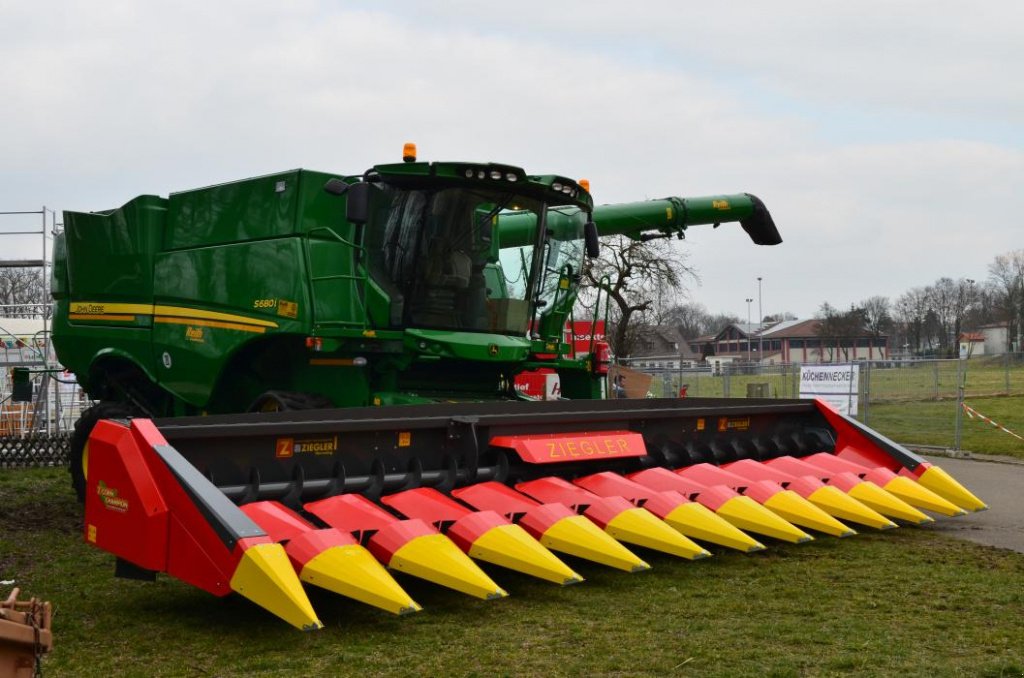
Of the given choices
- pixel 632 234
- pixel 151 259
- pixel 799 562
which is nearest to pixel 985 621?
pixel 799 562

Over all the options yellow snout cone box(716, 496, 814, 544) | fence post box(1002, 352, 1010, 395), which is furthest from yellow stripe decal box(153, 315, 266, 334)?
fence post box(1002, 352, 1010, 395)

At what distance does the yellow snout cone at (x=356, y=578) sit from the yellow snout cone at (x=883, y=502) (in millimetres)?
3742

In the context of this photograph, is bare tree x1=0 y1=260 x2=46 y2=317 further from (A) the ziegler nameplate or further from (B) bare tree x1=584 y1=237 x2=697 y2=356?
(A) the ziegler nameplate

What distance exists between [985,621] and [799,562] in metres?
1.53

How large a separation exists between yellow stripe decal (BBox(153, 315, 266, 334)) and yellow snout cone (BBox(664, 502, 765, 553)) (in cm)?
393

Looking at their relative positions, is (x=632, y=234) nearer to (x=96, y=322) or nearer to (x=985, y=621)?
(x=96, y=322)

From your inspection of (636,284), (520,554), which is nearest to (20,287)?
(636,284)

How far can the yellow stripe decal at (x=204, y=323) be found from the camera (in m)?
8.54

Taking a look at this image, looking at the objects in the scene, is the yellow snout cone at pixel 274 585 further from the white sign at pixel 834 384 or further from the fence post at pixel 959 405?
the white sign at pixel 834 384

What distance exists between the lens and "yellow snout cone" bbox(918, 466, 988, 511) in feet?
25.0

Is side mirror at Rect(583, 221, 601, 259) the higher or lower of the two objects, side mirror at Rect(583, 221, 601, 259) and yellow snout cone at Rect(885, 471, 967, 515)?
the higher

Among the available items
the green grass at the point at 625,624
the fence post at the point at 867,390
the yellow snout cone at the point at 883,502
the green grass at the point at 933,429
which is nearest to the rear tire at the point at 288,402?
the green grass at the point at 625,624

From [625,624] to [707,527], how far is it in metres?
1.20

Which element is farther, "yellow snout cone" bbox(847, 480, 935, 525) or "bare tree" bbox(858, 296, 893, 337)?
"bare tree" bbox(858, 296, 893, 337)
